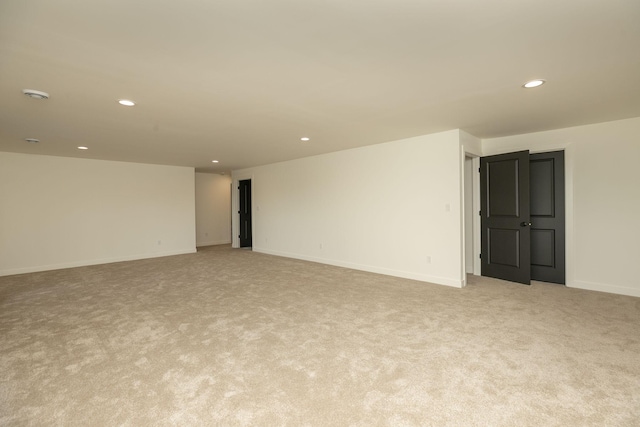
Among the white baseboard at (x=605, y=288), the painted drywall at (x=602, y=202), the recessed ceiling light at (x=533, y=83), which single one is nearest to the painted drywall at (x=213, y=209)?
the painted drywall at (x=602, y=202)

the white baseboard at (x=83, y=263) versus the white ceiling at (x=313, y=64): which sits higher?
the white ceiling at (x=313, y=64)

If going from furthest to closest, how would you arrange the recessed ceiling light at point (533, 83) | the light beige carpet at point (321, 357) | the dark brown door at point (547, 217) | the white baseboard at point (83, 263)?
the white baseboard at point (83, 263) → the dark brown door at point (547, 217) → the recessed ceiling light at point (533, 83) → the light beige carpet at point (321, 357)

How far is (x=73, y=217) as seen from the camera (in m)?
6.59

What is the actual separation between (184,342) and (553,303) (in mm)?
4172

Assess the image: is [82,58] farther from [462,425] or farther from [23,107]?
[462,425]

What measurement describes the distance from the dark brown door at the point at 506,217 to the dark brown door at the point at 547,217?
0.37 meters

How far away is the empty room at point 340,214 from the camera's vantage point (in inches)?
73.9

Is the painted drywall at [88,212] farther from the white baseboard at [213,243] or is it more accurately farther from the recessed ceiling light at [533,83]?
the recessed ceiling light at [533,83]

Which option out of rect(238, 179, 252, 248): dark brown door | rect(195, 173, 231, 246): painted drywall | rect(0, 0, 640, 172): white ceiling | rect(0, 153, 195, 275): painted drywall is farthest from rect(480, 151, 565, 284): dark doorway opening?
rect(195, 173, 231, 246): painted drywall

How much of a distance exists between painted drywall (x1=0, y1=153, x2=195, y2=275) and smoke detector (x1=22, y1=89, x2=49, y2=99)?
4282mm

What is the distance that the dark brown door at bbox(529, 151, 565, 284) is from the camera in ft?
15.3

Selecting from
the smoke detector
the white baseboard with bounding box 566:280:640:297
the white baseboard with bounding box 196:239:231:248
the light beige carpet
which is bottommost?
the light beige carpet

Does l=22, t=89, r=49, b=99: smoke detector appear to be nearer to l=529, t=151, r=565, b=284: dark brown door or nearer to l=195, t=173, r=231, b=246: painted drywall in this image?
l=529, t=151, r=565, b=284: dark brown door

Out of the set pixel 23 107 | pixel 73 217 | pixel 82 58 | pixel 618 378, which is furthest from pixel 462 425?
pixel 73 217
